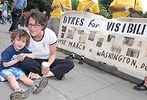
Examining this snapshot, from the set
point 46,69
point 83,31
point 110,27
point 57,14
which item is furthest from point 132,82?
point 57,14

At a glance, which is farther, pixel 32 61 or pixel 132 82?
pixel 132 82

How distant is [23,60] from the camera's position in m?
4.65

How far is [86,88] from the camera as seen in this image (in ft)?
16.3

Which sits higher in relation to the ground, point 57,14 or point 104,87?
point 57,14

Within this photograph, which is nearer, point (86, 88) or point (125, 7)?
point (86, 88)

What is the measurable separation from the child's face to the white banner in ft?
6.92

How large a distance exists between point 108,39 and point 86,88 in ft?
5.34

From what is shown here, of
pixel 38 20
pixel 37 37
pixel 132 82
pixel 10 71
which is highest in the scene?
pixel 38 20

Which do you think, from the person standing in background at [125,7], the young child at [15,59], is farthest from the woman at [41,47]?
the person standing in background at [125,7]

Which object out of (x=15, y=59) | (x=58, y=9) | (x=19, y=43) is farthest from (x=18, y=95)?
(x=58, y=9)

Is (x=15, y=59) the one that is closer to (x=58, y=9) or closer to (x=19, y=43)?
(x=19, y=43)

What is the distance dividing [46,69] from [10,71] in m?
0.52

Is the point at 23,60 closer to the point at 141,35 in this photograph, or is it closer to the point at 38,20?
the point at 38,20

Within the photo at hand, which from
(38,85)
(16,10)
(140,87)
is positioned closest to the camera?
(38,85)
